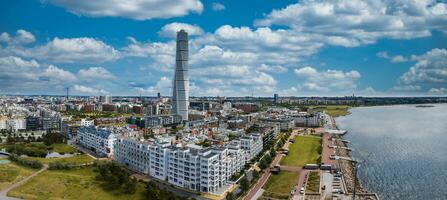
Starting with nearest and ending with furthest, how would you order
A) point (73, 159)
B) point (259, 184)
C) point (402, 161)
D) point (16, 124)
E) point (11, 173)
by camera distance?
1. point (259, 184)
2. point (11, 173)
3. point (73, 159)
4. point (402, 161)
5. point (16, 124)

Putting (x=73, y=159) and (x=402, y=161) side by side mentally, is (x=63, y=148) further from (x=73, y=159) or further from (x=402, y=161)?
(x=402, y=161)

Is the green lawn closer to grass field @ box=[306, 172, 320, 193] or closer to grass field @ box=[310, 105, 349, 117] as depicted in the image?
grass field @ box=[306, 172, 320, 193]

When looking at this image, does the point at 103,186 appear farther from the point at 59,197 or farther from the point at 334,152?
the point at 334,152

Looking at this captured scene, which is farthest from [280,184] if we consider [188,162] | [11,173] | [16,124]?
[16,124]

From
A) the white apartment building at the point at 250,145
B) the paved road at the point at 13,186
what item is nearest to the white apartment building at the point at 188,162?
A: the white apartment building at the point at 250,145

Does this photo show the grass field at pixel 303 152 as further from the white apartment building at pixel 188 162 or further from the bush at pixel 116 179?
the bush at pixel 116 179

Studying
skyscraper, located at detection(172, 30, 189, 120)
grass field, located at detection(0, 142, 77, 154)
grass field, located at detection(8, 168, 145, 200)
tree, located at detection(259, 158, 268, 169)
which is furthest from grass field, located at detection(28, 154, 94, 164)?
skyscraper, located at detection(172, 30, 189, 120)
